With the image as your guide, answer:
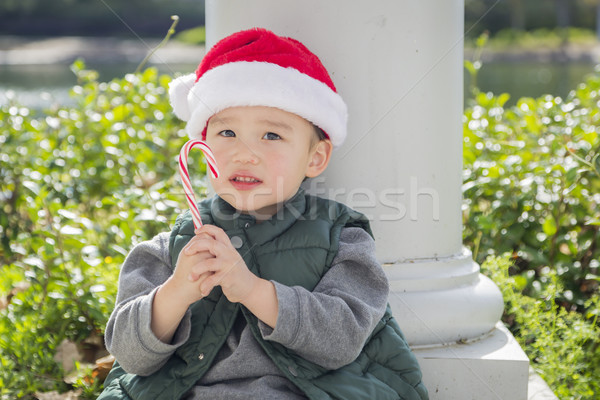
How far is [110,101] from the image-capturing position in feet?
12.5

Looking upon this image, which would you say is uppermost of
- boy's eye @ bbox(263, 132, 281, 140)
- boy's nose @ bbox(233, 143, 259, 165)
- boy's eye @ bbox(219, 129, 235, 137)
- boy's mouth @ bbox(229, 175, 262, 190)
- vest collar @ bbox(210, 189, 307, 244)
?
boy's eye @ bbox(219, 129, 235, 137)

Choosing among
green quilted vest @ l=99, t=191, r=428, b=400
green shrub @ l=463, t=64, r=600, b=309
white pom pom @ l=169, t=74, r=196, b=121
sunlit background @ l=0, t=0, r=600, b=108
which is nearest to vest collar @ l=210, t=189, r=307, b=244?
green quilted vest @ l=99, t=191, r=428, b=400

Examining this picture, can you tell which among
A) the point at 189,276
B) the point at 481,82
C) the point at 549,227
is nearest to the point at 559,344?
the point at 549,227

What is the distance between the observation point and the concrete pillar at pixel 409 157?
2.03 m

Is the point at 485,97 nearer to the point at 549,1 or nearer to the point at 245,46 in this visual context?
the point at 245,46

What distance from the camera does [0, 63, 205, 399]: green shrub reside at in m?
2.42

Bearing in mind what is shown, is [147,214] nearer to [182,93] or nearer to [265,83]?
[182,93]

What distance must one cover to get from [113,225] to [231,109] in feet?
4.69

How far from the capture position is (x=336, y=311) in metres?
1.61

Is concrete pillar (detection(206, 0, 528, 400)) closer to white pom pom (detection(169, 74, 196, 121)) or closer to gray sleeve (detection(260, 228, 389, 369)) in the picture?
white pom pom (detection(169, 74, 196, 121))

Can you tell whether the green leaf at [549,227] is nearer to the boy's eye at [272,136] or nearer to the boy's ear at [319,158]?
the boy's ear at [319,158]

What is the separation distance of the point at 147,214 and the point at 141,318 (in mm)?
1140

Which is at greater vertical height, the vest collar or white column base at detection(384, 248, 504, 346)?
the vest collar

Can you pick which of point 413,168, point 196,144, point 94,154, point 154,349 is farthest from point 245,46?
point 94,154
